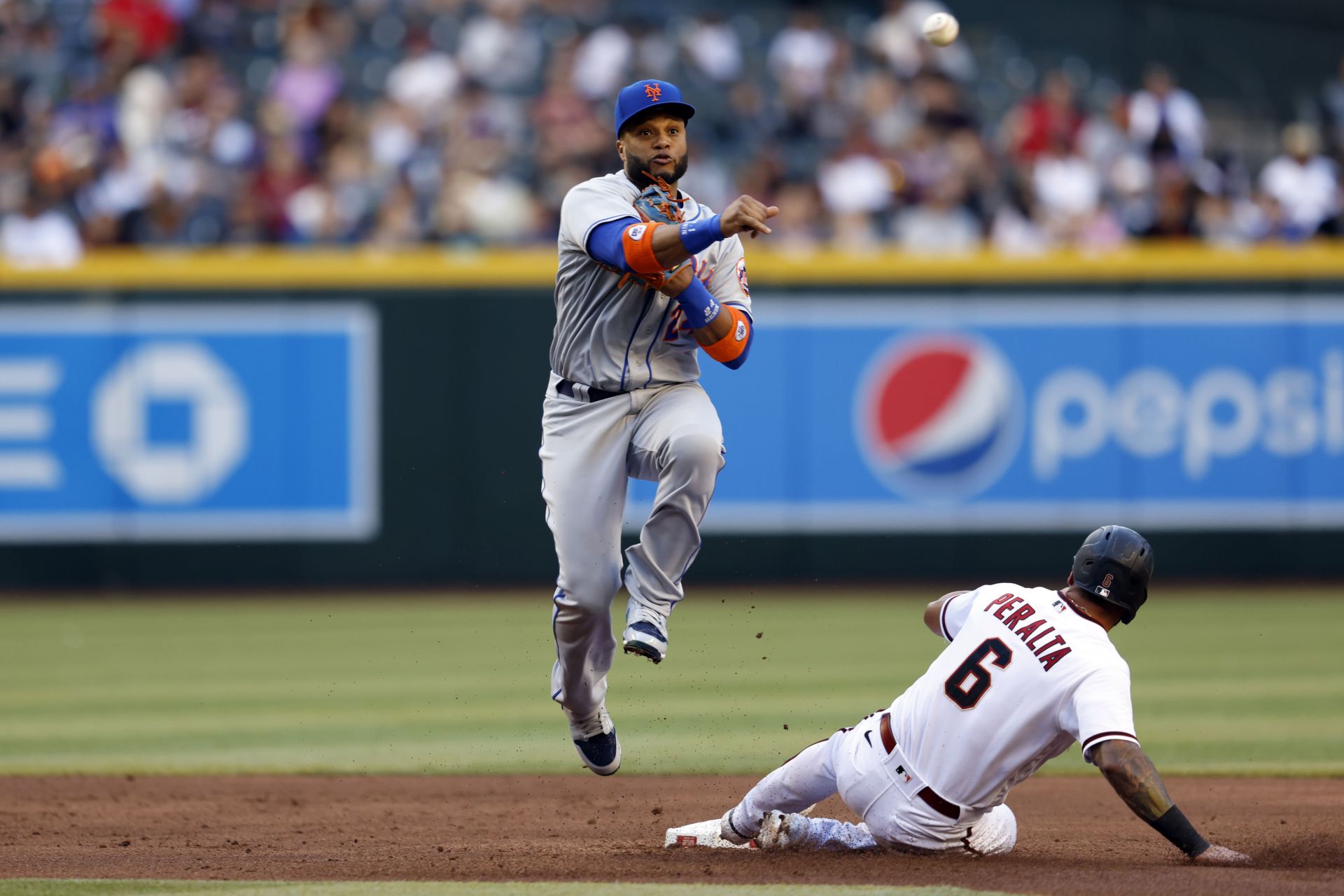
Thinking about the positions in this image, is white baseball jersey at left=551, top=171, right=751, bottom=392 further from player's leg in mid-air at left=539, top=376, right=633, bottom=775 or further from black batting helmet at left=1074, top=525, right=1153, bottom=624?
black batting helmet at left=1074, top=525, right=1153, bottom=624

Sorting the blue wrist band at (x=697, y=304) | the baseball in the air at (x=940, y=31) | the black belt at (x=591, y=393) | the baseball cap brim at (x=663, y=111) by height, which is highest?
the baseball in the air at (x=940, y=31)

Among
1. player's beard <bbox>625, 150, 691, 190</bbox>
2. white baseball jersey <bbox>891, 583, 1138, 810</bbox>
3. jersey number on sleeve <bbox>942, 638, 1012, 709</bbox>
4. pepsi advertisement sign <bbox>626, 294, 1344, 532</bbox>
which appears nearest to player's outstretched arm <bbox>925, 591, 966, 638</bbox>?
white baseball jersey <bbox>891, 583, 1138, 810</bbox>

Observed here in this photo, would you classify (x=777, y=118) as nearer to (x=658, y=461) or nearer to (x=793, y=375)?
(x=793, y=375)

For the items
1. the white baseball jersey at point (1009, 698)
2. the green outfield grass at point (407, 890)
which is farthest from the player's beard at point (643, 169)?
the green outfield grass at point (407, 890)

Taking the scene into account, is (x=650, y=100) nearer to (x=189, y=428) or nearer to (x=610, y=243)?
(x=610, y=243)

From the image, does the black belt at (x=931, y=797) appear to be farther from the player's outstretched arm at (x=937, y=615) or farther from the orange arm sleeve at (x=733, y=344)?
the orange arm sleeve at (x=733, y=344)

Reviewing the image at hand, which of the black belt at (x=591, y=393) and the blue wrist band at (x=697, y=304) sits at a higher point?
the blue wrist band at (x=697, y=304)
